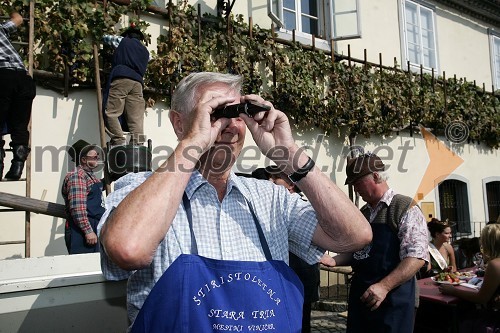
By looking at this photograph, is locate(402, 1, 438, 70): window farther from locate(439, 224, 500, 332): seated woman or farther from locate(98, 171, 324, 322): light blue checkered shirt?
locate(98, 171, 324, 322): light blue checkered shirt

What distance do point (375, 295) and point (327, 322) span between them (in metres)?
3.49

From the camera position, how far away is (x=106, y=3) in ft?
19.4

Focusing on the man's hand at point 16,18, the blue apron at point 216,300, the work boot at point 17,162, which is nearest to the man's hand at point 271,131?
the blue apron at point 216,300

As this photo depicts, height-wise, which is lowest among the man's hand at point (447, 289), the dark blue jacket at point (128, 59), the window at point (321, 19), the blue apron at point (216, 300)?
the man's hand at point (447, 289)

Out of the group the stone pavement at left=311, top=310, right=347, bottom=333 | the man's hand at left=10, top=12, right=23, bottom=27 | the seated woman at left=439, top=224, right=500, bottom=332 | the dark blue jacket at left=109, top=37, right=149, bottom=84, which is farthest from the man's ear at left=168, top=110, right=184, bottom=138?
the stone pavement at left=311, top=310, right=347, bottom=333

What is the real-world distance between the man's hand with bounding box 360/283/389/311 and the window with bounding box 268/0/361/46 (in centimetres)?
616

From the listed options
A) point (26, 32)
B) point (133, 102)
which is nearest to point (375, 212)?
point (133, 102)

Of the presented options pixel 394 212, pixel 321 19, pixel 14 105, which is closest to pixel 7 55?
pixel 14 105

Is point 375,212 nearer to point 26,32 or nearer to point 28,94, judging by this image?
point 28,94

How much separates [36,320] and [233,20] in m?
6.14

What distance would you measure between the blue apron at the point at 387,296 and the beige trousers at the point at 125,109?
3.14m

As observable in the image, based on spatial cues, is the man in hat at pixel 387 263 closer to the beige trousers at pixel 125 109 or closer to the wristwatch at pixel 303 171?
the wristwatch at pixel 303 171

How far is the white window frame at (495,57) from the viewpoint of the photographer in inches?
503

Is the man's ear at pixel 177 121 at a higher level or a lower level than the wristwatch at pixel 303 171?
higher
